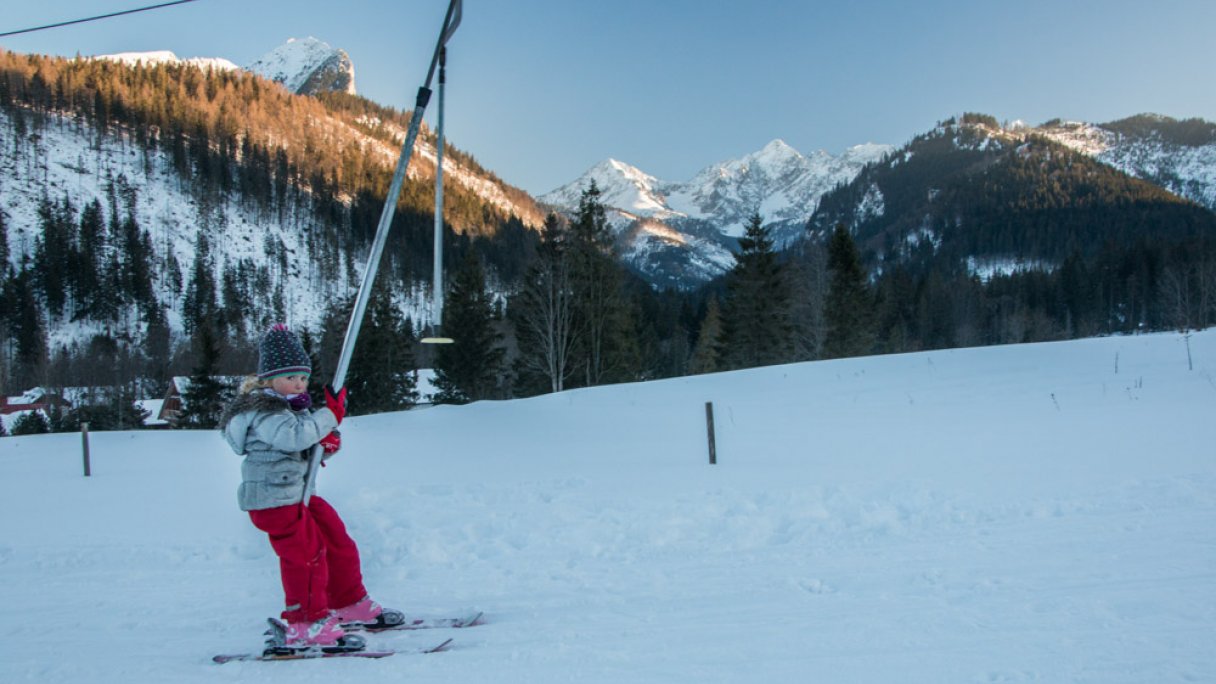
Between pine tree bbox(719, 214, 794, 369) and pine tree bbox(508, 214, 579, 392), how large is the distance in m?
9.40

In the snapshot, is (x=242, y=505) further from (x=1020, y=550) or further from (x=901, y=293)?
(x=901, y=293)

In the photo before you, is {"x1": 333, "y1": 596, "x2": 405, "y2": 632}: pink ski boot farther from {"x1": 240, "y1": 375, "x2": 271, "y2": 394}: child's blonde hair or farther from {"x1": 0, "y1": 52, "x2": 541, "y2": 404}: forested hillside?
{"x1": 0, "y1": 52, "x2": 541, "y2": 404}: forested hillside

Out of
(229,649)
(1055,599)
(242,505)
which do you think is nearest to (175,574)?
(229,649)

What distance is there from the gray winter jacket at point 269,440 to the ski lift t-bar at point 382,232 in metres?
0.15

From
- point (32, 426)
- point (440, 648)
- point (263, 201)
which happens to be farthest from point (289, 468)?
point (263, 201)

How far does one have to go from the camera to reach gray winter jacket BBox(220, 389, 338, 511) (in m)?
3.47

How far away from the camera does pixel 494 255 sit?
125 meters

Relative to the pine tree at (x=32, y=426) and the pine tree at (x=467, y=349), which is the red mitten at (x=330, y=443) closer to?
the pine tree at (x=467, y=349)

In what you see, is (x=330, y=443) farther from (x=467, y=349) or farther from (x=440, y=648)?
(x=467, y=349)

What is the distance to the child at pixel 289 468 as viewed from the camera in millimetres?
3498

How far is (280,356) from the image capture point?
Answer: 3.65m

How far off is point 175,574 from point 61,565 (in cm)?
135

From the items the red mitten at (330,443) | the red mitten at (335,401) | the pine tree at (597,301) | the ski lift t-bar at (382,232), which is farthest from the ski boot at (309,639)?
the pine tree at (597,301)

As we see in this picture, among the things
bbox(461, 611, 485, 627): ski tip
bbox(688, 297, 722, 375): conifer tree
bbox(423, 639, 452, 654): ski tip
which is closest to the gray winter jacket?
bbox(423, 639, 452, 654): ski tip
